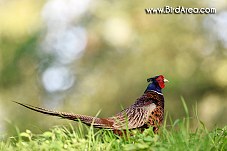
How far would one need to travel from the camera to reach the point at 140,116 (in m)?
3.80

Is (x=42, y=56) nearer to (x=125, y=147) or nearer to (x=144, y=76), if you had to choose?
(x=144, y=76)

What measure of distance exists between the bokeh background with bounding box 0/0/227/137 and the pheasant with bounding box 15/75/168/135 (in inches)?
180

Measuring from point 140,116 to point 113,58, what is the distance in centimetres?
558

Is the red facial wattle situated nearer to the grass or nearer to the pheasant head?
the pheasant head

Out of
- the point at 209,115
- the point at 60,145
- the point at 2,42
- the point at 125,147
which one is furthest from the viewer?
the point at 2,42

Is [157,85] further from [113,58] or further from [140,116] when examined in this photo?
[113,58]

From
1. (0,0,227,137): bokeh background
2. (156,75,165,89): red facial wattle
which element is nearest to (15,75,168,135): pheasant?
(156,75,165,89): red facial wattle

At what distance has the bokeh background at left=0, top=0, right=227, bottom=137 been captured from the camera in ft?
29.0

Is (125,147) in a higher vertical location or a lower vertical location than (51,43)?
lower

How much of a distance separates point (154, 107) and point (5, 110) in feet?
18.4

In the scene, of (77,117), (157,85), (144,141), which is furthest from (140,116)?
(144,141)

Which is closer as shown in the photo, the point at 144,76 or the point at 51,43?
the point at 144,76

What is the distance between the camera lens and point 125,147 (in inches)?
113

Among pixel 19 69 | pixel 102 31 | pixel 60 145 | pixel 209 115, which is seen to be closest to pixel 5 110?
pixel 19 69
